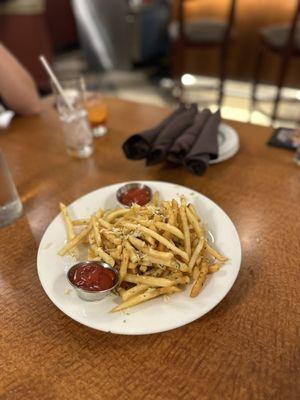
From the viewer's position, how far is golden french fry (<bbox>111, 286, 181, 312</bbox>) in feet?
2.76

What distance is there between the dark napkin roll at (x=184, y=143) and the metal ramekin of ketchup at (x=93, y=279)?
0.64 m

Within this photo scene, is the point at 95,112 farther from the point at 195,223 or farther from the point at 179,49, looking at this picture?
the point at 179,49

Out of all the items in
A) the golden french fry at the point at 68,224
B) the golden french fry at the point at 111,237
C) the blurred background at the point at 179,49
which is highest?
the golden french fry at the point at 111,237

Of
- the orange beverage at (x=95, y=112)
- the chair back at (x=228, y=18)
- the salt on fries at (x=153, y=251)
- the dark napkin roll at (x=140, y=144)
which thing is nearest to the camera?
the salt on fries at (x=153, y=251)

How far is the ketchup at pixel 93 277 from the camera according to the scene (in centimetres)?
88

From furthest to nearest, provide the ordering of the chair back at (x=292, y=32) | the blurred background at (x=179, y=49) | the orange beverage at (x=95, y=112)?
the blurred background at (x=179, y=49) → the chair back at (x=292, y=32) → the orange beverage at (x=95, y=112)

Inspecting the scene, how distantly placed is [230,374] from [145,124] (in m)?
1.37

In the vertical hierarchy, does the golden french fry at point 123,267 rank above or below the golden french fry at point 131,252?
below

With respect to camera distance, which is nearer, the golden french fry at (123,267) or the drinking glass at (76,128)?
the golden french fry at (123,267)

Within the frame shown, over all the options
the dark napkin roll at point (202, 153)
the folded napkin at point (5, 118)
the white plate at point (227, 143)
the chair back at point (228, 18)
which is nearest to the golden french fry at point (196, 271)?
the dark napkin roll at point (202, 153)

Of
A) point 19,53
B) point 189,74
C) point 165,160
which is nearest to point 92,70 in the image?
point 19,53

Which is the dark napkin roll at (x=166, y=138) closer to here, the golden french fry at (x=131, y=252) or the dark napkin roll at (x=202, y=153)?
the dark napkin roll at (x=202, y=153)

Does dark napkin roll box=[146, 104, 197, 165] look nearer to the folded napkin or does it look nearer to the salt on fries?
the salt on fries

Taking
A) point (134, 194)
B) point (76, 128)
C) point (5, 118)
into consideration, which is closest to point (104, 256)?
point (134, 194)
